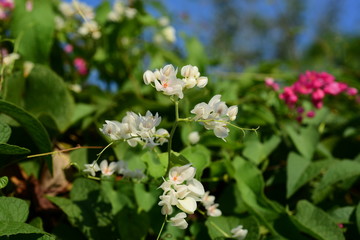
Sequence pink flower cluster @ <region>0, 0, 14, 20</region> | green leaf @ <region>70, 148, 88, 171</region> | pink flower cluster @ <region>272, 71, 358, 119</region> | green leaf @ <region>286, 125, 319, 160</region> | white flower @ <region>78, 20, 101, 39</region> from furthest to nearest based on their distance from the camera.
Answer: white flower @ <region>78, 20, 101, 39</region>, pink flower cluster @ <region>0, 0, 14, 20</region>, pink flower cluster @ <region>272, 71, 358, 119</region>, green leaf @ <region>286, 125, 319, 160</region>, green leaf @ <region>70, 148, 88, 171</region>

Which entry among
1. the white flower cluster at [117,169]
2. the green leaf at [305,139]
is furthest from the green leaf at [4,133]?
the green leaf at [305,139]

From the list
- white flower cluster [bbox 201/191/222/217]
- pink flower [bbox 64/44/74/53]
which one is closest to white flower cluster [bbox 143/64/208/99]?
white flower cluster [bbox 201/191/222/217]

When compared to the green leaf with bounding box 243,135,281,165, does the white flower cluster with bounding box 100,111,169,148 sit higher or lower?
higher

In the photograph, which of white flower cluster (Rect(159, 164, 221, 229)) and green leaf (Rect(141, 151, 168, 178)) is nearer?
white flower cluster (Rect(159, 164, 221, 229))

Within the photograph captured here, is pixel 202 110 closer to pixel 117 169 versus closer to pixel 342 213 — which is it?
pixel 117 169

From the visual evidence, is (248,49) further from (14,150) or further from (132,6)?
(14,150)

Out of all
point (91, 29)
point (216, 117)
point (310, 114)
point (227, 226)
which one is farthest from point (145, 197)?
point (91, 29)

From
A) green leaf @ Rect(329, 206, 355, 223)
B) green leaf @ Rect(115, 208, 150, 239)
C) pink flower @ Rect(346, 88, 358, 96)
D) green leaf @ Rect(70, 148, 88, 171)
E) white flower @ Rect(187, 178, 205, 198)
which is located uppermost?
white flower @ Rect(187, 178, 205, 198)

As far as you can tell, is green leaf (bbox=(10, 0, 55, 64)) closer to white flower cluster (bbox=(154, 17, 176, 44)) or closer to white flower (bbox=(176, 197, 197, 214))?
white flower cluster (bbox=(154, 17, 176, 44))
